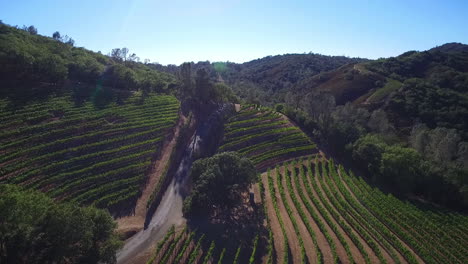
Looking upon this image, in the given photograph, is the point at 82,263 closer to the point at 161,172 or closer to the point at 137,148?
the point at 161,172

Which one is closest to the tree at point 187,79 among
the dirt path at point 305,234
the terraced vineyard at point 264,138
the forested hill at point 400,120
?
the terraced vineyard at point 264,138

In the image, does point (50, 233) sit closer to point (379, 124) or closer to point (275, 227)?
point (275, 227)

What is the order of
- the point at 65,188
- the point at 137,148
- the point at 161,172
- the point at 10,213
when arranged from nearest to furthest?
the point at 10,213 < the point at 65,188 < the point at 161,172 < the point at 137,148

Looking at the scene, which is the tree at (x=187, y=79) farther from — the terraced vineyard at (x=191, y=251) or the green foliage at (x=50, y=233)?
the green foliage at (x=50, y=233)

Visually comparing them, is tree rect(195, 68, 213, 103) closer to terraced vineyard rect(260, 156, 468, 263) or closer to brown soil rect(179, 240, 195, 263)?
terraced vineyard rect(260, 156, 468, 263)

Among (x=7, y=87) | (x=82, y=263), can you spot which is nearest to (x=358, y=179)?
(x=82, y=263)

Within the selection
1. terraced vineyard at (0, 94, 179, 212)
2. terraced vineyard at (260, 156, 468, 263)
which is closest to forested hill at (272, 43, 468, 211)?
terraced vineyard at (260, 156, 468, 263)
